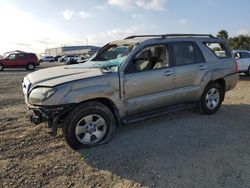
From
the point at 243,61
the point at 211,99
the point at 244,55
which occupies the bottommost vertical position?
the point at 211,99

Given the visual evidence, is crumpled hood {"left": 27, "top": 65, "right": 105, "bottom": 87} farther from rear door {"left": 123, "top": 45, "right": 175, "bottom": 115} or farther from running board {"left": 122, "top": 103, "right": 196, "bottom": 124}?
running board {"left": 122, "top": 103, "right": 196, "bottom": 124}

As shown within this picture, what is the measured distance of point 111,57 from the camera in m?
6.32

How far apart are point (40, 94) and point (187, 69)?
10.2 feet

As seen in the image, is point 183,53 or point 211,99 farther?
point 211,99

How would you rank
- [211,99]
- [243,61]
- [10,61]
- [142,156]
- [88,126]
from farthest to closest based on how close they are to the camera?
[10,61] < [243,61] < [211,99] < [88,126] < [142,156]

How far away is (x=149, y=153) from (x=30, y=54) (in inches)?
1083

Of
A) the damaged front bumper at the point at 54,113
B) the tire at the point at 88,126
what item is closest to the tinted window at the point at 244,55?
the tire at the point at 88,126

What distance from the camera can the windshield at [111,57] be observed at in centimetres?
561

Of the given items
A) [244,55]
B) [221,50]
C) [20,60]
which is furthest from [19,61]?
[221,50]

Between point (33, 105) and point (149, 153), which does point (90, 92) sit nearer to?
point (33, 105)

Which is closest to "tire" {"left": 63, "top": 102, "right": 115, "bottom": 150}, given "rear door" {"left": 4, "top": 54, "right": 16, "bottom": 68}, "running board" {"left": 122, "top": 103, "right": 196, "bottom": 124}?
"running board" {"left": 122, "top": 103, "right": 196, "bottom": 124}

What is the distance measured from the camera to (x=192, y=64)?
651 centimetres

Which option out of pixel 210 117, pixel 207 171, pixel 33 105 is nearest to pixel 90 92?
pixel 33 105

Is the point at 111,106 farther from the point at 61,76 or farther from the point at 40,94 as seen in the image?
the point at 40,94
